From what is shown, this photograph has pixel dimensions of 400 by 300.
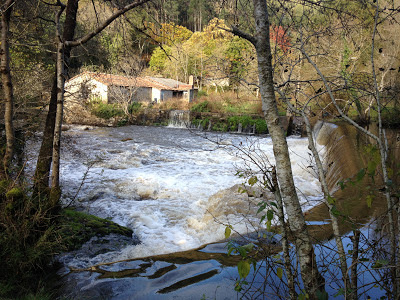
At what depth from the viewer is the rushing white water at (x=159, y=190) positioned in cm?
635

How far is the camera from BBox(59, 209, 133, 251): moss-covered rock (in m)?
5.14

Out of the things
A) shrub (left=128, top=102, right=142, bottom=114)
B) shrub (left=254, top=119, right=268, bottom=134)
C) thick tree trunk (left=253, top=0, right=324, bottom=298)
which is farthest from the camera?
shrub (left=128, top=102, right=142, bottom=114)

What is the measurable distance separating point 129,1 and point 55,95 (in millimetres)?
2106

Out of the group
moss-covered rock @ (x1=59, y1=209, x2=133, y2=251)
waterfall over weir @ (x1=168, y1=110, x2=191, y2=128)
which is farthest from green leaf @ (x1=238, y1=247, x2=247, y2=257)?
waterfall over weir @ (x1=168, y1=110, x2=191, y2=128)

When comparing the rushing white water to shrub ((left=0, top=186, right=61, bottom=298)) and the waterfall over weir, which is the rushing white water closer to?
shrub ((left=0, top=186, right=61, bottom=298))

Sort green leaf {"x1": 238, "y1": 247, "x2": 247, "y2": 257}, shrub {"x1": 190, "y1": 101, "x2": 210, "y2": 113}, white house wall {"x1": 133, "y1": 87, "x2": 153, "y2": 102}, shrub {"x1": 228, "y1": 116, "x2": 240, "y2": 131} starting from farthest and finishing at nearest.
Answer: white house wall {"x1": 133, "y1": 87, "x2": 153, "y2": 102}
shrub {"x1": 190, "y1": 101, "x2": 210, "y2": 113}
shrub {"x1": 228, "y1": 116, "x2": 240, "y2": 131}
green leaf {"x1": 238, "y1": 247, "x2": 247, "y2": 257}

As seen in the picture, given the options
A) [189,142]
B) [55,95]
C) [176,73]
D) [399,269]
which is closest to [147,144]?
[189,142]

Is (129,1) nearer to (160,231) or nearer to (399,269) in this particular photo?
(160,231)

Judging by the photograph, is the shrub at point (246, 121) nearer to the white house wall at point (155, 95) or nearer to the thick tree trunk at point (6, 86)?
the white house wall at point (155, 95)

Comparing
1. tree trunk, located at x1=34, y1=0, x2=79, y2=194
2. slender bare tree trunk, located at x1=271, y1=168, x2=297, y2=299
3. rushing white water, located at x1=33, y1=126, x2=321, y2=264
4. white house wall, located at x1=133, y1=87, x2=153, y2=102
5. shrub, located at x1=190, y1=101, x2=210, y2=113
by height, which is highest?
white house wall, located at x1=133, y1=87, x2=153, y2=102

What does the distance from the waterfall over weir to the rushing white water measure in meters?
11.8

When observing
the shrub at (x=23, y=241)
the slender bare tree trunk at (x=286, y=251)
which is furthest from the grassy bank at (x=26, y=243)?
the slender bare tree trunk at (x=286, y=251)

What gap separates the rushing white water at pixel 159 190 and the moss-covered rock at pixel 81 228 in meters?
0.41

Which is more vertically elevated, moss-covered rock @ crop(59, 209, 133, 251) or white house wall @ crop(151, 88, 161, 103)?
white house wall @ crop(151, 88, 161, 103)
